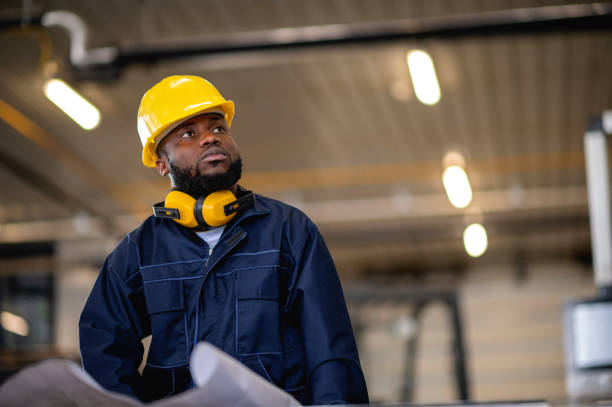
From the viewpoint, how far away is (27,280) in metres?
15.0

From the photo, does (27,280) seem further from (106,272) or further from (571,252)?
(106,272)

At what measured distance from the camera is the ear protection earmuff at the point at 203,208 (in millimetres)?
2152

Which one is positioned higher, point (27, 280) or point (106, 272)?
point (27, 280)

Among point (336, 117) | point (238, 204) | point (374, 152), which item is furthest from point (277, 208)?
point (374, 152)

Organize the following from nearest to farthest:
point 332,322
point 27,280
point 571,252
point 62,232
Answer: point 332,322, point 62,232, point 27,280, point 571,252

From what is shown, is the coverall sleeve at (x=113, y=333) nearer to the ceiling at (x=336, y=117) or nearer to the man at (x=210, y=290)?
the man at (x=210, y=290)

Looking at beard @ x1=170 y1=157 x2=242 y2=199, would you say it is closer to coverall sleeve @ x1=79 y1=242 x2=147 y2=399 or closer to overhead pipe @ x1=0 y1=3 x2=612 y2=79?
coverall sleeve @ x1=79 y1=242 x2=147 y2=399

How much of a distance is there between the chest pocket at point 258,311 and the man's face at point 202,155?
0.30 m

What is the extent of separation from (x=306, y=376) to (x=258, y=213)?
0.47m

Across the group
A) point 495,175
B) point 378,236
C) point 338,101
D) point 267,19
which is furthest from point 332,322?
point 378,236

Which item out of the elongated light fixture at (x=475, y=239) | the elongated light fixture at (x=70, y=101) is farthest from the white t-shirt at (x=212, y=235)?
the elongated light fixture at (x=475, y=239)

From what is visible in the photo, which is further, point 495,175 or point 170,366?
point 495,175

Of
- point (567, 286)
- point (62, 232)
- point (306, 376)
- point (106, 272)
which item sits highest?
point (62, 232)

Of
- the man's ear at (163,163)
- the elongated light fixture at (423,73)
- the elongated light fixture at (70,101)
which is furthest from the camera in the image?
the elongated light fixture at (70,101)
